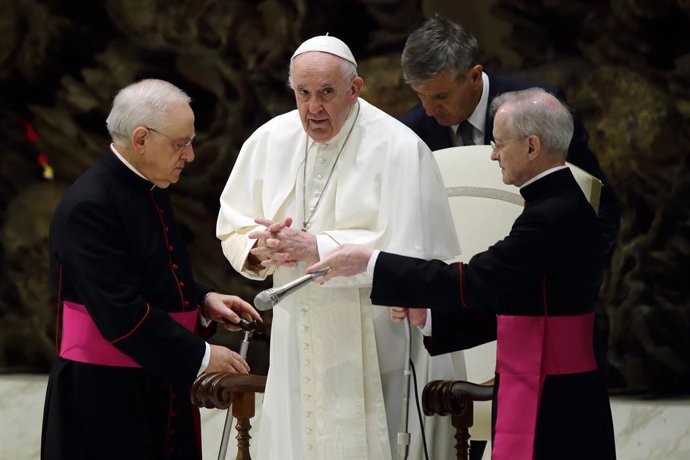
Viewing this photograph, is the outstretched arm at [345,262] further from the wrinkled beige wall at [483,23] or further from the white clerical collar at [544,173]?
the wrinkled beige wall at [483,23]

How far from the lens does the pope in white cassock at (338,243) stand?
485 cm

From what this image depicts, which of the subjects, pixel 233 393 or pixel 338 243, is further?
pixel 233 393

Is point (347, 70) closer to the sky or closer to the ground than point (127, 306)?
closer to the sky

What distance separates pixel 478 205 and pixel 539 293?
4.19 ft

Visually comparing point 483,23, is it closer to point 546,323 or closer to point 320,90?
point 320,90

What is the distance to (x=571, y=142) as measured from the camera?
18.7 ft

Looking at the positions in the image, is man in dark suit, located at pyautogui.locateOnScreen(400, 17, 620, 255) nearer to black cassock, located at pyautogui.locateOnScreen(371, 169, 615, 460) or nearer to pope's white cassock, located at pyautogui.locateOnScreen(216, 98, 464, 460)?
pope's white cassock, located at pyautogui.locateOnScreen(216, 98, 464, 460)

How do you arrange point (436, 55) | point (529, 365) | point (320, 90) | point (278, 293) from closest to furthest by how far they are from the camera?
point (529, 365) → point (278, 293) → point (320, 90) → point (436, 55)

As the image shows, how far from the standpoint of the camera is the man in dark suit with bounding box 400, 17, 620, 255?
5.89 m

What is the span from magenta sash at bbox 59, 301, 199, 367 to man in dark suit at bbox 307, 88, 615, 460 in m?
0.75

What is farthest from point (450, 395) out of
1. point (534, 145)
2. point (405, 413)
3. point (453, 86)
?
point (453, 86)

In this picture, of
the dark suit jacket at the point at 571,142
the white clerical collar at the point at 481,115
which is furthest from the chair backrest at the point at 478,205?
the white clerical collar at the point at 481,115

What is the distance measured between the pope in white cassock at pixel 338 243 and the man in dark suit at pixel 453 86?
91cm

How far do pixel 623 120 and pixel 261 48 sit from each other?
2296mm
